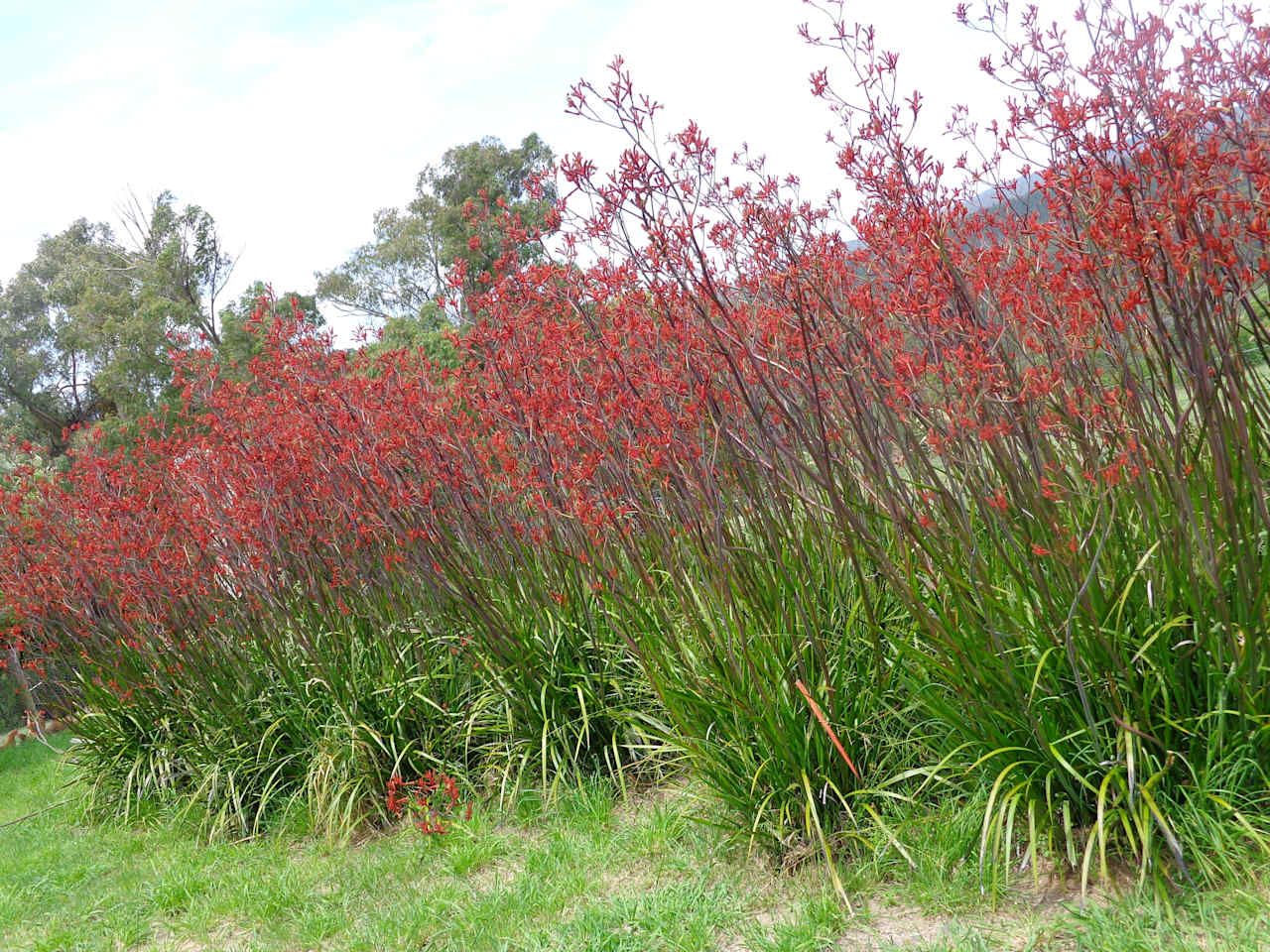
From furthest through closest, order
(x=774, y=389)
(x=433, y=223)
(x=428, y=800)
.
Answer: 1. (x=433, y=223)
2. (x=428, y=800)
3. (x=774, y=389)

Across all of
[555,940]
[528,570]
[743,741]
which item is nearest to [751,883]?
[743,741]

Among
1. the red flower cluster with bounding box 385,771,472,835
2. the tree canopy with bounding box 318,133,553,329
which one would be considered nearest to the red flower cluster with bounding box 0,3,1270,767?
the red flower cluster with bounding box 385,771,472,835

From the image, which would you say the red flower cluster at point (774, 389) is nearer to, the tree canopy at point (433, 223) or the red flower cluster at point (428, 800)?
→ the red flower cluster at point (428, 800)

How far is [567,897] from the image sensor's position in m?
3.67

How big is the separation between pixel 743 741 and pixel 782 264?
179cm

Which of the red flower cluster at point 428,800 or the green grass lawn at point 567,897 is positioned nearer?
the green grass lawn at point 567,897

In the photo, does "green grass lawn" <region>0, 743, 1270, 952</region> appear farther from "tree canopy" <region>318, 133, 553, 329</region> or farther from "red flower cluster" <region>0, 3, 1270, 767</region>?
"tree canopy" <region>318, 133, 553, 329</region>

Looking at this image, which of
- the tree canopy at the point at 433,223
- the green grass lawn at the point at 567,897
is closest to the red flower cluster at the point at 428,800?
the green grass lawn at the point at 567,897

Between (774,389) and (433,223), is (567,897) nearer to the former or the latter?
(774,389)

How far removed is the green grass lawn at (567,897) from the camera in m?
2.79

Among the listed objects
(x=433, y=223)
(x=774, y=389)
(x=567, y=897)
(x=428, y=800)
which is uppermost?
(x=433, y=223)

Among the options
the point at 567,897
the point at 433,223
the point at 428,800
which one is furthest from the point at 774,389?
the point at 433,223

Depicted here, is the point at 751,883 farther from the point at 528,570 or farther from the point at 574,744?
the point at 528,570

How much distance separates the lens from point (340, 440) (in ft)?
17.4
